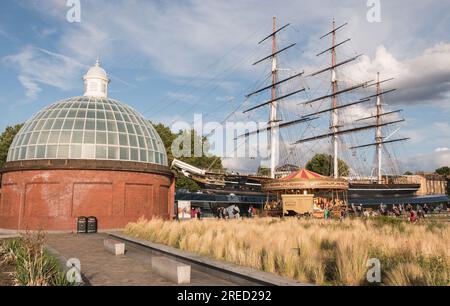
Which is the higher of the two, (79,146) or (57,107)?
(57,107)

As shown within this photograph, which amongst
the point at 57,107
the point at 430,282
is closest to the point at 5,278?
the point at 430,282

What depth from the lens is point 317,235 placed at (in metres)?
16.2

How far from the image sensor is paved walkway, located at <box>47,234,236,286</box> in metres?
9.88

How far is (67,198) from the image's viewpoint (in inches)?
1081

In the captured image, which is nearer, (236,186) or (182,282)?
(182,282)

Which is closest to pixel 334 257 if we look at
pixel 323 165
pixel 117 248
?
pixel 117 248

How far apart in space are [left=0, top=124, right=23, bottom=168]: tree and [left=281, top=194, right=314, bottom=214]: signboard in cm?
3919

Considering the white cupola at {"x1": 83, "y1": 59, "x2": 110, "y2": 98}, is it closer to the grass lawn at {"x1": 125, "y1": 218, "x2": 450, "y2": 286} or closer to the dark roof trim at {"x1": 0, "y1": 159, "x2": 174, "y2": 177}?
the dark roof trim at {"x1": 0, "y1": 159, "x2": 174, "y2": 177}

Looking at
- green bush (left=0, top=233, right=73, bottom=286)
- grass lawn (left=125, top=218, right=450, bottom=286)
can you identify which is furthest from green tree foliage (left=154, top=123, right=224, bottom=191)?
green bush (left=0, top=233, right=73, bottom=286)

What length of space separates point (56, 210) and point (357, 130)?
242 ft

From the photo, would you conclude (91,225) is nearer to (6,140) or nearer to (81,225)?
(81,225)

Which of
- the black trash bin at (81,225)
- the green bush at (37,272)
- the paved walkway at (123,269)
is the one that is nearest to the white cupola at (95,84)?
the black trash bin at (81,225)

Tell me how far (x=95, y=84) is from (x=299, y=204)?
73.6 feet
